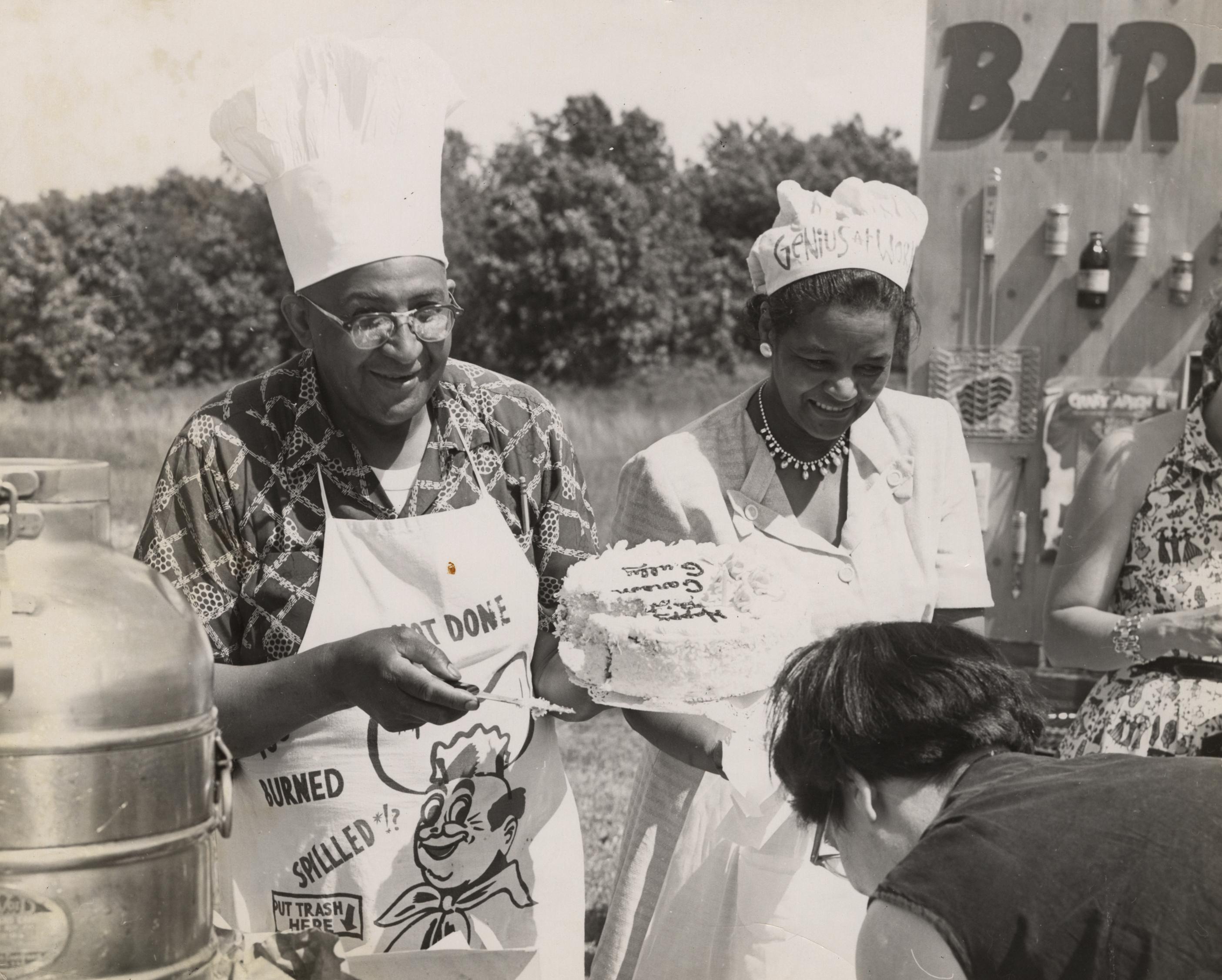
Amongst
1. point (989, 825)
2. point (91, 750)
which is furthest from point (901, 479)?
point (91, 750)

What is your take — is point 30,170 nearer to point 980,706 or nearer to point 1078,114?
point 1078,114

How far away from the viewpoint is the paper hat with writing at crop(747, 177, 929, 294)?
251 centimetres

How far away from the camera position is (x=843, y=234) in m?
2.51

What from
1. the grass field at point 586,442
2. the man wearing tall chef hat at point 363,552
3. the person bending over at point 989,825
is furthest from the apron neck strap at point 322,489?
the grass field at point 586,442

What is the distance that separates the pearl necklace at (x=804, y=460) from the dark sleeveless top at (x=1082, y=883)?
4.05ft

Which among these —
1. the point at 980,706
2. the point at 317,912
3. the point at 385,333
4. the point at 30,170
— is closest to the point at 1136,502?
the point at 980,706

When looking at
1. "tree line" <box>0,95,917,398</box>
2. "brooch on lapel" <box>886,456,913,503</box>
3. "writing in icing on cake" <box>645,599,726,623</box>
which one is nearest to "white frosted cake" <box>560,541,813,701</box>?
"writing in icing on cake" <box>645,599,726,623</box>

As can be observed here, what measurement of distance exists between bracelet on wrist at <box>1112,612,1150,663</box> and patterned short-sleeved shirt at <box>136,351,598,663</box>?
125 centimetres

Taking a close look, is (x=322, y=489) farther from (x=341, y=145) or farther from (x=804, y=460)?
(x=804, y=460)

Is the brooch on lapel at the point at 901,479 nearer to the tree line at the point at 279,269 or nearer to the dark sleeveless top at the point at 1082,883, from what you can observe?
the dark sleeveless top at the point at 1082,883

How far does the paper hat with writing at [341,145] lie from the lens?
2.11m

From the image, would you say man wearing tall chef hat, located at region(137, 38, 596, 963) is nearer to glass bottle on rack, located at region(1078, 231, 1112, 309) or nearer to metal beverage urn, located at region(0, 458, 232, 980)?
metal beverage urn, located at region(0, 458, 232, 980)

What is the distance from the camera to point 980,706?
1.62m

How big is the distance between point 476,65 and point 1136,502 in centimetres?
237
